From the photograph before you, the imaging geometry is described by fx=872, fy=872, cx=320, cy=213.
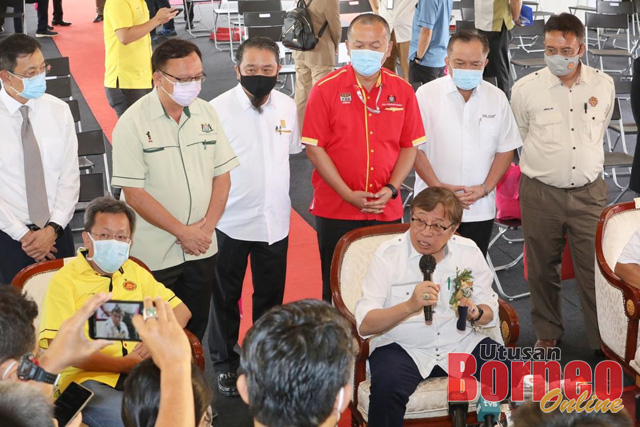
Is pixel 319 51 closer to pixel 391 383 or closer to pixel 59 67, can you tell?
pixel 59 67

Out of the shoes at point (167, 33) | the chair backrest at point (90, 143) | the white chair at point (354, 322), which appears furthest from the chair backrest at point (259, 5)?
the white chair at point (354, 322)

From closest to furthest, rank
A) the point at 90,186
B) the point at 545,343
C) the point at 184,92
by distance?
the point at 184,92, the point at 545,343, the point at 90,186

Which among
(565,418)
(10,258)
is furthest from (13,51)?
(565,418)

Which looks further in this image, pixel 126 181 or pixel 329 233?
pixel 329 233

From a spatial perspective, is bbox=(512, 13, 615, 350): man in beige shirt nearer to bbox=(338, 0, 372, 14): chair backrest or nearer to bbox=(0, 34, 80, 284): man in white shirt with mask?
bbox=(0, 34, 80, 284): man in white shirt with mask

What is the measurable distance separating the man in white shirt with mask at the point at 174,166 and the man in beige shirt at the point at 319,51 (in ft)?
11.9

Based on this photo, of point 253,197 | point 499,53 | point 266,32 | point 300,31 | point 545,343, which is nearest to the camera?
point 253,197

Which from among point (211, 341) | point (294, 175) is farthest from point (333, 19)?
point (211, 341)

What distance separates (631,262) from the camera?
13.4 ft

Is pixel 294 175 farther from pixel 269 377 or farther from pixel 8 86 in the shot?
pixel 269 377

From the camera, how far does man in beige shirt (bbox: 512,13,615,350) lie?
4609mm

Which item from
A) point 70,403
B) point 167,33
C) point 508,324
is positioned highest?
point 167,33

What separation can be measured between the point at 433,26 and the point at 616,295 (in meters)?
4.04

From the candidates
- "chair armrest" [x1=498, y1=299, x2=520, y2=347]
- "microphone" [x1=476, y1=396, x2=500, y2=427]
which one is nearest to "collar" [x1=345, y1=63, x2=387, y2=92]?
"chair armrest" [x1=498, y1=299, x2=520, y2=347]
